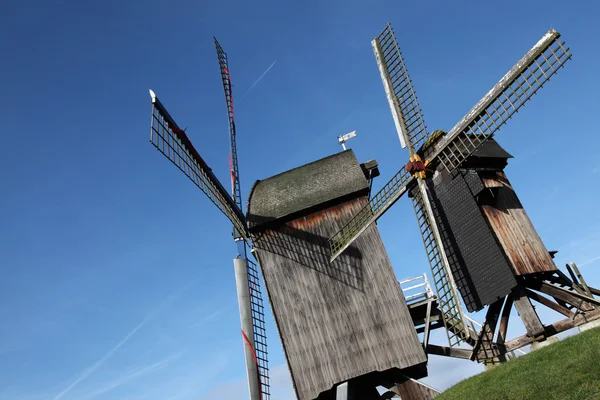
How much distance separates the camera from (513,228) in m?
14.9

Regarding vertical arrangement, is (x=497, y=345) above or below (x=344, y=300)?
below

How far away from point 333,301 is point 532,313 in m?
6.21

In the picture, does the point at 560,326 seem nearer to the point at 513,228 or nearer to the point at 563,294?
the point at 563,294

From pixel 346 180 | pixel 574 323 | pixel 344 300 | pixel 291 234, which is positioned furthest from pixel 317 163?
pixel 574 323

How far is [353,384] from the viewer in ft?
50.8

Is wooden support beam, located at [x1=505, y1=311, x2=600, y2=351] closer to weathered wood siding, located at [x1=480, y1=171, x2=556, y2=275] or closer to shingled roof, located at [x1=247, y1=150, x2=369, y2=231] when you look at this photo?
weathered wood siding, located at [x1=480, y1=171, x2=556, y2=275]

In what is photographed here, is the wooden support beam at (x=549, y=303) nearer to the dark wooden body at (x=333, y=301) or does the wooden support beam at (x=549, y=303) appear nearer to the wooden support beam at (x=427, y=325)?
the wooden support beam at (x=427, y=325)

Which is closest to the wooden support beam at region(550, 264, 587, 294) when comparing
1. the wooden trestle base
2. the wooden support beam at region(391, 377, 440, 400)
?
the wooden trestle base

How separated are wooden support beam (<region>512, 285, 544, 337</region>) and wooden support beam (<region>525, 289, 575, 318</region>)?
0.29m

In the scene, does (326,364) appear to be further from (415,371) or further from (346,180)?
(346,180)

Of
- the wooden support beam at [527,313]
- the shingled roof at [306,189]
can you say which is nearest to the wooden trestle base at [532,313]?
the wooden support beam at [527,313]

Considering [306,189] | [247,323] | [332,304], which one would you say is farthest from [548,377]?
[306,189]

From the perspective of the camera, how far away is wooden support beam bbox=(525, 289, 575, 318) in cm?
1351

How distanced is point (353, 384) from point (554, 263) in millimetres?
7589
